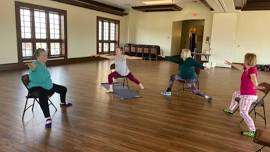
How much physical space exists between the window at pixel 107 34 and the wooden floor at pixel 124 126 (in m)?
8.14

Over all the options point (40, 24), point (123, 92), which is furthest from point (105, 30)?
point (123, 92)

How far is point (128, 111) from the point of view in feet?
13.2

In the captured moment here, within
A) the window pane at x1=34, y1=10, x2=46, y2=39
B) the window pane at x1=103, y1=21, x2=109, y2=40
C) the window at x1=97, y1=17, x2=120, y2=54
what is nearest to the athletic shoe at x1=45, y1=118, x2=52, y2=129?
the window pane at x1=34, y1=10, x2=46, y2=39

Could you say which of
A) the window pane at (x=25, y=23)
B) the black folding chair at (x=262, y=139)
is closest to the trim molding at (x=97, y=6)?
the window pane at (x=25, y=23)

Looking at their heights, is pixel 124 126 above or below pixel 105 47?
below

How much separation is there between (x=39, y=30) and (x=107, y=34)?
482cm

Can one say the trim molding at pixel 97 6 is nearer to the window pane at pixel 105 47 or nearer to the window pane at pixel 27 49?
the window pane at pixel 105 47

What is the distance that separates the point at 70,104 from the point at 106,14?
966cm

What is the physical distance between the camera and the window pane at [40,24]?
920 centimetres

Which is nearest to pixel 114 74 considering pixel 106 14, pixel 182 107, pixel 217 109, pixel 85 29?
pixel 182 107

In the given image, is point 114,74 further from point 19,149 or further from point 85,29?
point 85,29

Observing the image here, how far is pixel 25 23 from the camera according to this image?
8750 millimetres

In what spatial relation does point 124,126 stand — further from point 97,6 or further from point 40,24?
point 97,6

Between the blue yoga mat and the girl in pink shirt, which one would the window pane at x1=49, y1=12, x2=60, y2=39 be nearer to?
the blue yoga mat
